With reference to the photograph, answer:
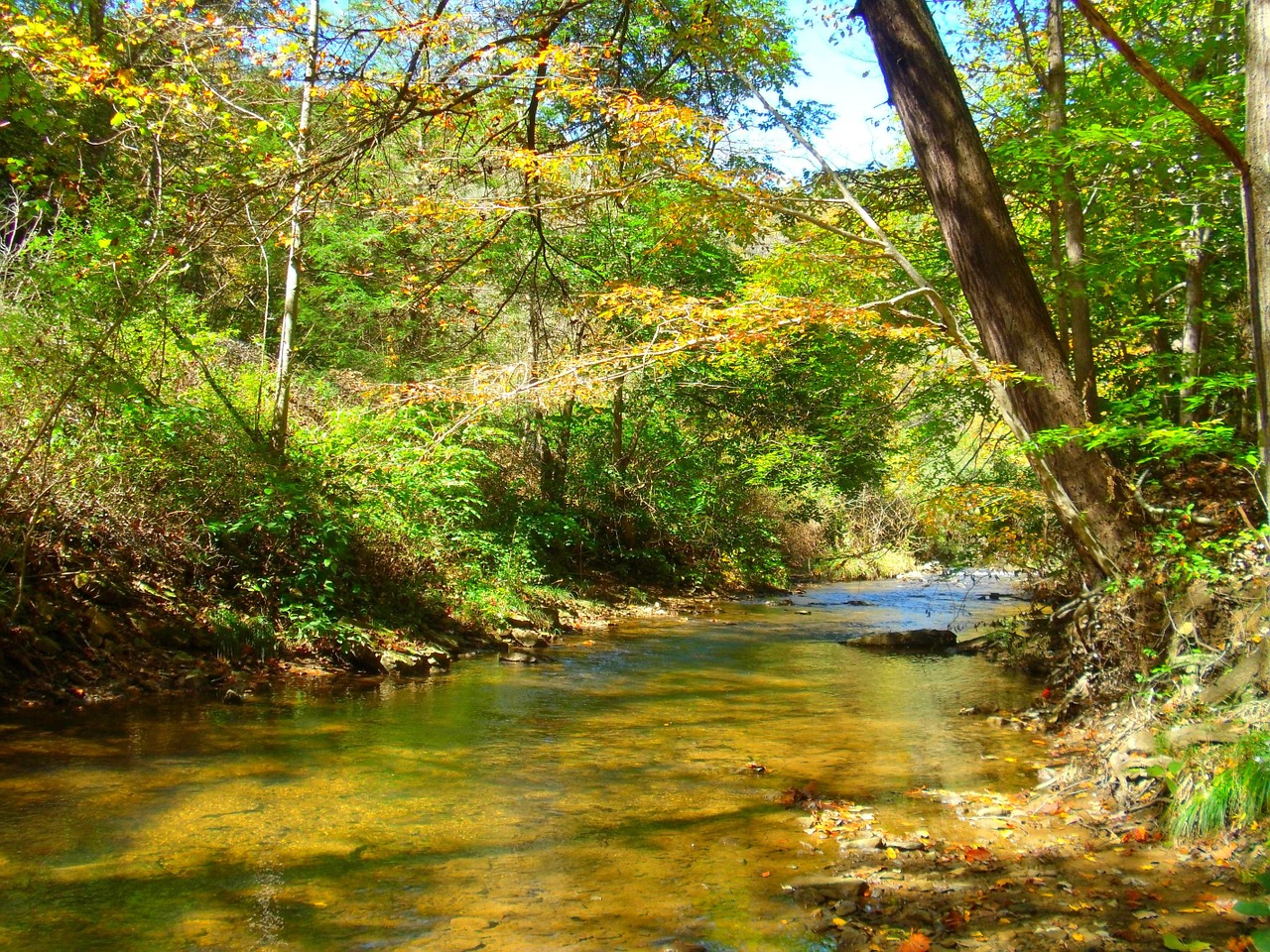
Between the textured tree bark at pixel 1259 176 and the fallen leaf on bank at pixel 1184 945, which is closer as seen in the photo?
the textured tree bark at pixel 1259 176

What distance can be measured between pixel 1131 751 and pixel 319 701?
21.3 feet

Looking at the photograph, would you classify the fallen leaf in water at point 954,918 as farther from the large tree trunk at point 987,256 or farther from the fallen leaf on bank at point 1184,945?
the large tree trunk at point 987,256

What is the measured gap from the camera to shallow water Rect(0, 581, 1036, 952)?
377cm

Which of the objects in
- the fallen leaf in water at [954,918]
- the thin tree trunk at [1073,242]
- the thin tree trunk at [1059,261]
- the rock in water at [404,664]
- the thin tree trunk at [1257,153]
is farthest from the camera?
the rock in water at [404,664]

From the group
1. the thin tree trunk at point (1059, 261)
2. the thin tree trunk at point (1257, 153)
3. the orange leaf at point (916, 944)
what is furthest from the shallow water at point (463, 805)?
the thin tree trunk at point (1059, 261)

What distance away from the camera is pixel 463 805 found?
5.34 m

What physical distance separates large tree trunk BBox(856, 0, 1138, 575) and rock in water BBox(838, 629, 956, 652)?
575 centimetres

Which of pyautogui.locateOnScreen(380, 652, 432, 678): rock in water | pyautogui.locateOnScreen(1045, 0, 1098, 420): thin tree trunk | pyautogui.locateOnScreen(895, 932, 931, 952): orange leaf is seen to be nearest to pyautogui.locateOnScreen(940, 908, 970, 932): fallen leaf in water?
pyautogui.locateOnScreen(895, 932, 931, 952): orange leaf

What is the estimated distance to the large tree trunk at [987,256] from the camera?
6.54 m

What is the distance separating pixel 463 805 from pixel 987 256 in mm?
5318

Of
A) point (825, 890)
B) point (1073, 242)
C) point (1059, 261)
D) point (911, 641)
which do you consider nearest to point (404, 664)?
point (825, 890)

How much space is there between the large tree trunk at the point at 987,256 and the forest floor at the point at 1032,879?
2.28 meters

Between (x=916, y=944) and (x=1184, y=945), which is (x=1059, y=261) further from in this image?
(x=916, y=944)

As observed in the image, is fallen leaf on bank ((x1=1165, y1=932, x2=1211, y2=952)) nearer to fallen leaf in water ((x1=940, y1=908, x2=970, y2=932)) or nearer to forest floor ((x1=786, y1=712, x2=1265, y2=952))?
forest floor ((x1=786, y1=712, x2=1265, y2=952))
